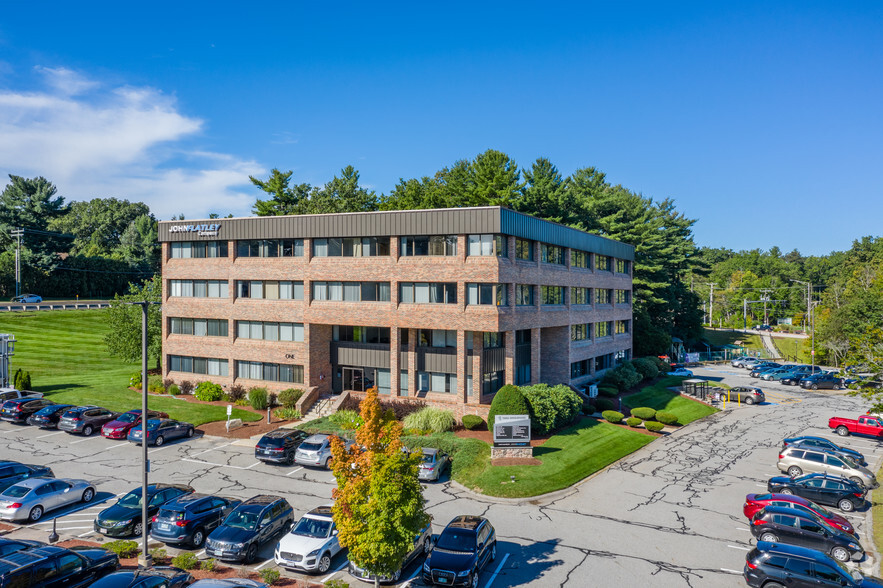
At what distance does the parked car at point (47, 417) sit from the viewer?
37.2 metres

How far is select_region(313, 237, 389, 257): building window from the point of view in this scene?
42062 millimetres

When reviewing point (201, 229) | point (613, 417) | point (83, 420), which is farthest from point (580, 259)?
point (83, 420)

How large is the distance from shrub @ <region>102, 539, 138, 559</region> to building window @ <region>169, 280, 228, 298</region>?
3075 centimetres

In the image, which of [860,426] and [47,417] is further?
[860,426]

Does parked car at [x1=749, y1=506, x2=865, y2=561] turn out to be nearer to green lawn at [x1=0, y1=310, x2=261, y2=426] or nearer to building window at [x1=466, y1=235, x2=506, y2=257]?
building window at [x1=466, y1=235, x2=506, y2=257]

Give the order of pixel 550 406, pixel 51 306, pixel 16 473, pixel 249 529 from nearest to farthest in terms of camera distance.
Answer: pixel 249 529
pixel 16 473
pixel 550 406
pixel 51 306

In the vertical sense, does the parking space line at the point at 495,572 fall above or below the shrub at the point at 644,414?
below

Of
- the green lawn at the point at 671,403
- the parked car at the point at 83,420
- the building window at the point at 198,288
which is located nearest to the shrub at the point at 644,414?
the green lawn at the point at 671,403

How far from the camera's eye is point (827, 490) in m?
26.8

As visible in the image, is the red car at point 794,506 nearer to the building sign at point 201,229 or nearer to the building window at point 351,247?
the building window at point 351,247

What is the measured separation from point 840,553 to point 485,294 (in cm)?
2331

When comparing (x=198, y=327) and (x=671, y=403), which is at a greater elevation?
(x=198, y=327)

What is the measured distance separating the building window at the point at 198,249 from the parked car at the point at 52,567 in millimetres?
34032

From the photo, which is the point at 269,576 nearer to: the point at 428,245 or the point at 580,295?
the point at 428,245
